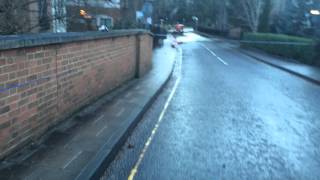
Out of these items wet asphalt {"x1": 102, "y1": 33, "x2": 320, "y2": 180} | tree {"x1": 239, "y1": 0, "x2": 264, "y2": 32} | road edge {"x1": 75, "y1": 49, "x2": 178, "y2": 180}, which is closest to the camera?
road edge {"x1": 75, "y1": 49, "x2": 178, "y2": 180}

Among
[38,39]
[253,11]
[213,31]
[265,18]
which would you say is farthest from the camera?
[213,31]

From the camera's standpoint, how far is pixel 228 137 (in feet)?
28.8

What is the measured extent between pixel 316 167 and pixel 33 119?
4283 mm

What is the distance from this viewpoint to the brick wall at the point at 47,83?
6145mm

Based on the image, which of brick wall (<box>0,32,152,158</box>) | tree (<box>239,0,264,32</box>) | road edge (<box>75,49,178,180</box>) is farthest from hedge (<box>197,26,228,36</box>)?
road edge (<box>75,49,178,180</box>)

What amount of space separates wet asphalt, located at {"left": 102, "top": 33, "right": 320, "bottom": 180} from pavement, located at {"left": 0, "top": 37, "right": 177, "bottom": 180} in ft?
0.78

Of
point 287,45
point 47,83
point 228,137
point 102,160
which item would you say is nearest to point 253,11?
point 287,45

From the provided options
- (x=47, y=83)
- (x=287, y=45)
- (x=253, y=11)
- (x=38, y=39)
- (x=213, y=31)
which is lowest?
(x=213, y=31)

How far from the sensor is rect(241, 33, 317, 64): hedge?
89.6ft

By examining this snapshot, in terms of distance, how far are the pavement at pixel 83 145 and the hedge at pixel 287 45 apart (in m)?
18.0

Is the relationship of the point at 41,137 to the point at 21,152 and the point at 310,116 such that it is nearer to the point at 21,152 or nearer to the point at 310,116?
the point at 21,152

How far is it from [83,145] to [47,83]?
4.02 ft

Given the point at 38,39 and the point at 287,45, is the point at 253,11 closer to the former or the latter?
the point at 287,45

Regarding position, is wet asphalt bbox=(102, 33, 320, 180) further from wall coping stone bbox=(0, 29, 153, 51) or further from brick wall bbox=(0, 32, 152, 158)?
wall coping stone bbox=(0, 29, 153, 51)
